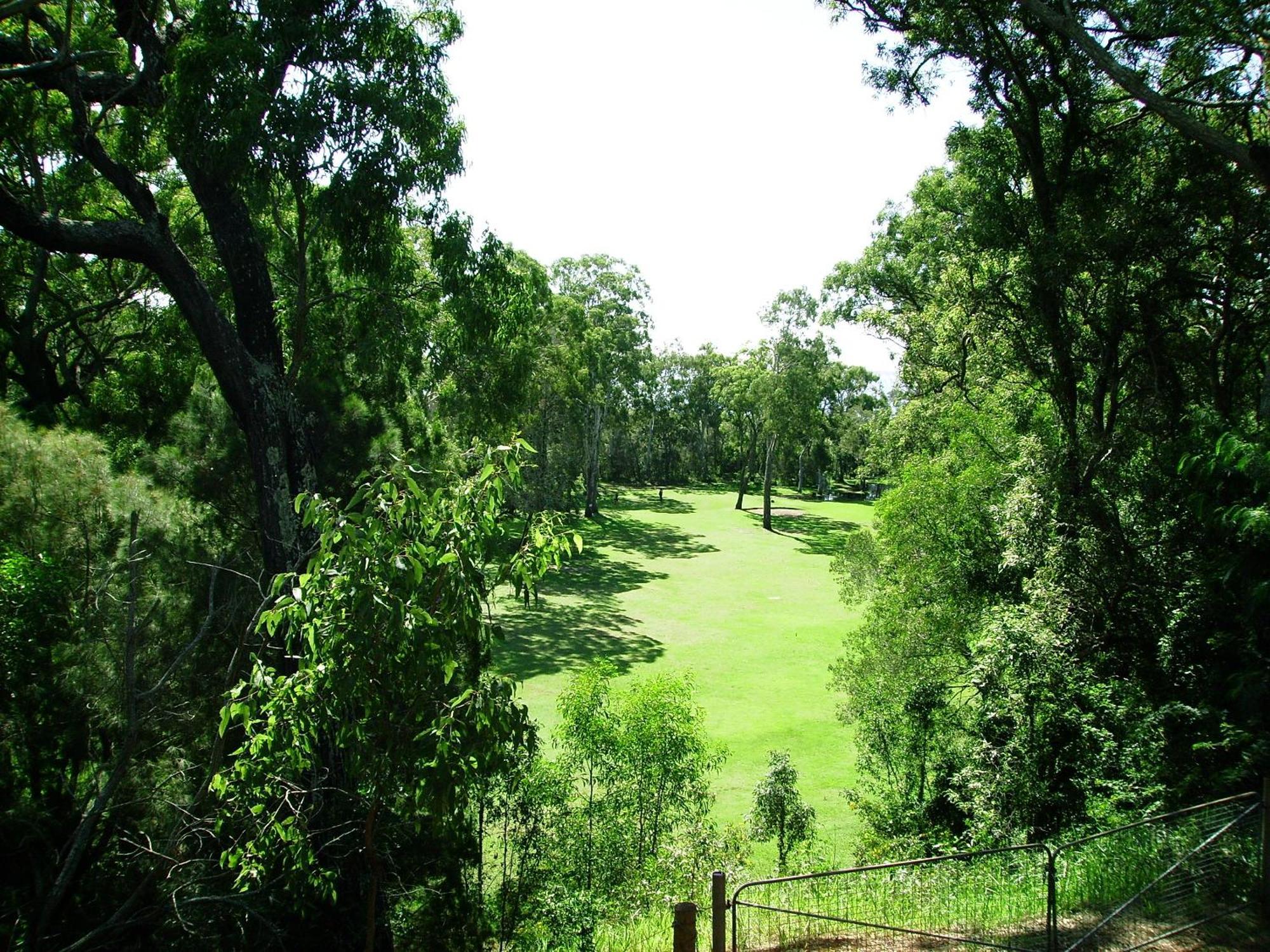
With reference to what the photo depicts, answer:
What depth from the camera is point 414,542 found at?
3865 millimetres

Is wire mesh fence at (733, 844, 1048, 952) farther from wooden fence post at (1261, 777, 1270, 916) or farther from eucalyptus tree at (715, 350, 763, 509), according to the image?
eucalyptus tree at (715, 350, 763, 509)

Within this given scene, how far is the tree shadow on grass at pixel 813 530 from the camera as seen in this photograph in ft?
136

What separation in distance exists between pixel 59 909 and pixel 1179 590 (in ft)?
39.0

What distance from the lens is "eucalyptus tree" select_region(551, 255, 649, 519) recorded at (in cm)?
4124

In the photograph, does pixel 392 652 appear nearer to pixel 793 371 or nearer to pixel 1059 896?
pixel 1059 896

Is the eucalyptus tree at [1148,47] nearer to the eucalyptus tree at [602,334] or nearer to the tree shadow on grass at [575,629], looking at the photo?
the tree shadow on grass at [575,629]

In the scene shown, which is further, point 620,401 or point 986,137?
point 620,401

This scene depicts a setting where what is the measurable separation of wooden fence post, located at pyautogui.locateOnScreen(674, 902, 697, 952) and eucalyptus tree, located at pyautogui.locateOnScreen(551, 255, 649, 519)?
3212 centimetres

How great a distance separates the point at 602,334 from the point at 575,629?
18224 mm

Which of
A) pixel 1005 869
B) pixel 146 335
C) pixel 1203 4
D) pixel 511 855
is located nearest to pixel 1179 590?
pixel 1005 869

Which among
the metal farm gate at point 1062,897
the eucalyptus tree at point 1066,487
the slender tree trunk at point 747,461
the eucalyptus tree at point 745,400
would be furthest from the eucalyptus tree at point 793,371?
the metal farm gate at point 1062,897

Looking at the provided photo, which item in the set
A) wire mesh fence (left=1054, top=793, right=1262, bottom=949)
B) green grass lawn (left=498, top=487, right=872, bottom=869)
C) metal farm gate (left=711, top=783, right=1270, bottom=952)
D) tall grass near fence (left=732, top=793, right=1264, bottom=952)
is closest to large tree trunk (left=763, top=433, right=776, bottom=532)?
green grass lawn (left=498, top=487, right=872, bottom=869)

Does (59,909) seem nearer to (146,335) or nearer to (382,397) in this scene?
(382,397)

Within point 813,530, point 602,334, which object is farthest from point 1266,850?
point 813,530
